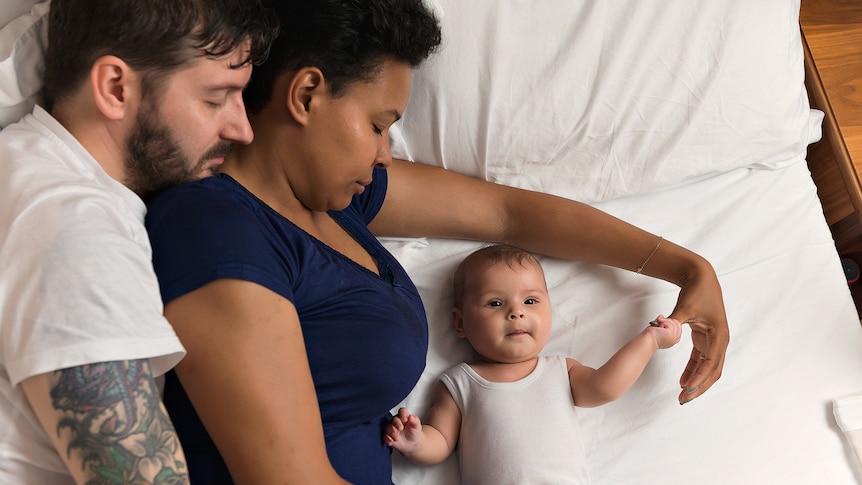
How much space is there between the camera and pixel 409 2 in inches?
45.6

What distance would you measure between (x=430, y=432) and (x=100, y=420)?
0.62 m

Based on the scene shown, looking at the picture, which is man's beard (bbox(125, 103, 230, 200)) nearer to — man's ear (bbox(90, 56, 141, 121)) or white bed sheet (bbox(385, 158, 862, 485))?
man's ear (bbox(90, 56, 141, 121))

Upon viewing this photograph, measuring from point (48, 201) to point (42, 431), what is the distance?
25 cm

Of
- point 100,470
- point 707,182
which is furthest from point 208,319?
point 707,182

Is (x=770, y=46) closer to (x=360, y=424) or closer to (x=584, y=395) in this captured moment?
(x=584, y=395)

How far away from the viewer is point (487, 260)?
147 centimetres

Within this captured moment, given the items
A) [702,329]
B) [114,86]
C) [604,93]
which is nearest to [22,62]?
[114,86]

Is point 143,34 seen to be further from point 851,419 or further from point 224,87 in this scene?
point 851,419

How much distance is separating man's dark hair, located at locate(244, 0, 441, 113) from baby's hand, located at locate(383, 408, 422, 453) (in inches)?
20.0

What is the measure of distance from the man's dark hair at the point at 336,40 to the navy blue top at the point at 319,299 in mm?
165

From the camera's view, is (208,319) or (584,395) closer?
(208,319)

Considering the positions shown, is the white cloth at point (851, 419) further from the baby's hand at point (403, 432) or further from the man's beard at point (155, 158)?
the man's beard at point (155, 158)

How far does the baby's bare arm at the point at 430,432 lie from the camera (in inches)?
50.5

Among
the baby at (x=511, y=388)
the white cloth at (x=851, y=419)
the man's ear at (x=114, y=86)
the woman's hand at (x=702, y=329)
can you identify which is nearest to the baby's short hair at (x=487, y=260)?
the baby at (x=511, y=388)
